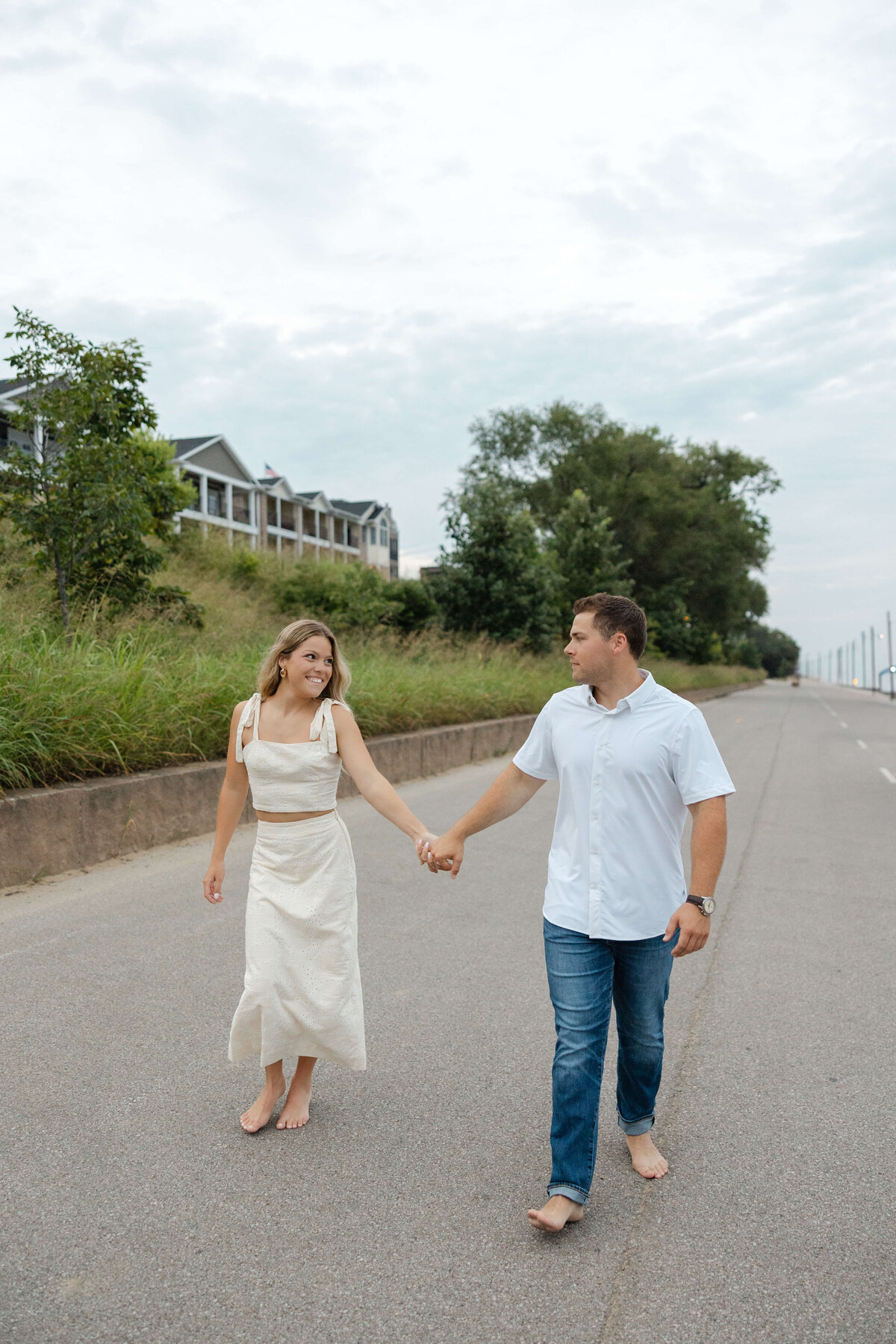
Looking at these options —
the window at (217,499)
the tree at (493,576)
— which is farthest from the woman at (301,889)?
the window at (217,499)

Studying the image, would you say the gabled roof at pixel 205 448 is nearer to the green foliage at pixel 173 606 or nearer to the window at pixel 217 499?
the window at pixel 217 499

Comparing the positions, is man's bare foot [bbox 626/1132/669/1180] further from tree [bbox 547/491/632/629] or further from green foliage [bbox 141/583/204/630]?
tree [bbox 547/491/632/629]

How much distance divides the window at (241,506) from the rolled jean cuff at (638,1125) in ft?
177

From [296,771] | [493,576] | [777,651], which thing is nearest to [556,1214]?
[296,771]

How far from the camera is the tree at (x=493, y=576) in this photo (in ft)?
77.1

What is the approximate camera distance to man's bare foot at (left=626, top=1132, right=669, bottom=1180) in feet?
10.0

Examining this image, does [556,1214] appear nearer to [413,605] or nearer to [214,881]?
[214,881]

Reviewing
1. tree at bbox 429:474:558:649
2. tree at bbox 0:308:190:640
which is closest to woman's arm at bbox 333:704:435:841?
tree at bbox 0:308:190:640

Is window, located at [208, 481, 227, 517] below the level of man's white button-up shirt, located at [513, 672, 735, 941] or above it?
above

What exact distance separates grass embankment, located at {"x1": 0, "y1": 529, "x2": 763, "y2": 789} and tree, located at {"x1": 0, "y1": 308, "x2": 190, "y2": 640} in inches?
29.4

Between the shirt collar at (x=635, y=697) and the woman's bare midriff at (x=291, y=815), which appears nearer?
the shirt collar at (x=635, y=697)

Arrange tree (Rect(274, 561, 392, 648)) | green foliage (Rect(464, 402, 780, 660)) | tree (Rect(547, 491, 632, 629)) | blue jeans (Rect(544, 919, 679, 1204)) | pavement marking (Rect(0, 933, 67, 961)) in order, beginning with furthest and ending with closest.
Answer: green foliage (Rect(464, 402, 780, 660))
tree (Rect(547, 491, 632, 629))
tree (Rect(274, 561, 392, 648))
pavement marking (Rect(0, 933, 67, 961))
blue jeans (Rect(544, 919, 679, 1204))

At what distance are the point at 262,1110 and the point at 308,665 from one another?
146cm

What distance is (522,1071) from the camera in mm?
3777
